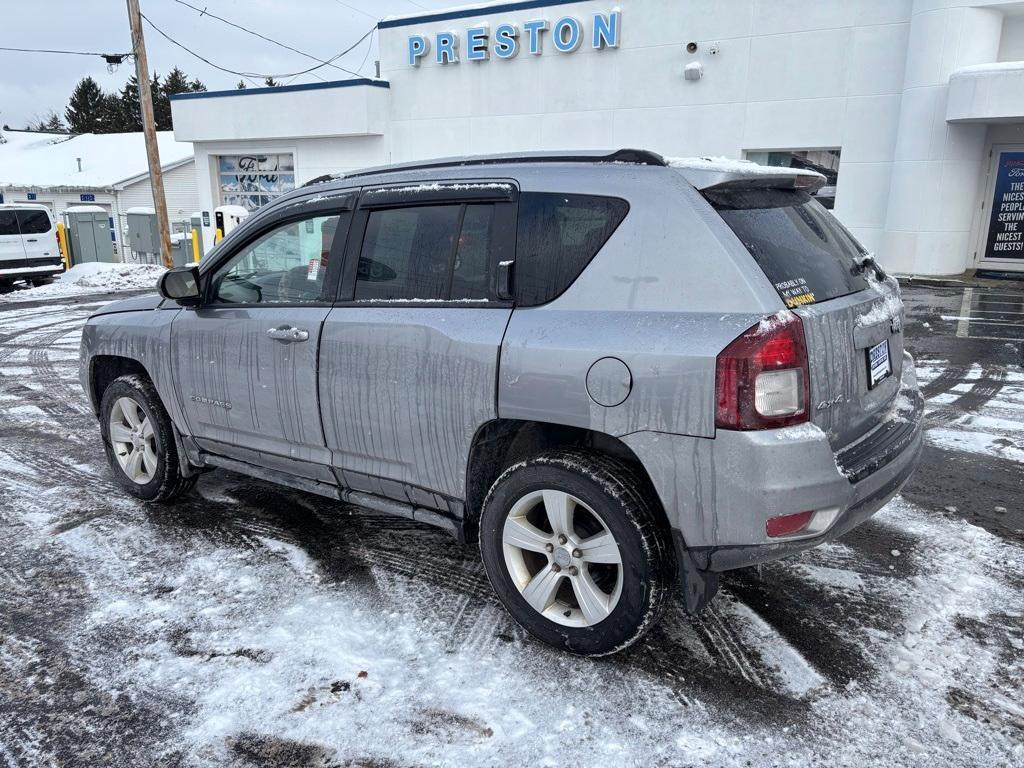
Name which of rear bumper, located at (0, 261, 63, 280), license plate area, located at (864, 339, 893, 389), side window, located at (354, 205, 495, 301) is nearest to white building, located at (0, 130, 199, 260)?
rear bumper, located at (0, 261, 63, 280)

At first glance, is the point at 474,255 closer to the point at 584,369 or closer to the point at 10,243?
the point at 584,369

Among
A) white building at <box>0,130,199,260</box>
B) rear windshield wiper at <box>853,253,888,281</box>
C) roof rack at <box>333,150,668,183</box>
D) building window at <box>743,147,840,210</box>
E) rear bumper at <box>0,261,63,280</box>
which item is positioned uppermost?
white building at <box>0,130,199,260</box>

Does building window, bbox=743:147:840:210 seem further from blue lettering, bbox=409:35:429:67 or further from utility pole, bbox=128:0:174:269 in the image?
utility pole, bbox=128:0:174:269

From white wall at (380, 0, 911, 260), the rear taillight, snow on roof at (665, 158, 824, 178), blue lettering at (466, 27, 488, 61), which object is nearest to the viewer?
the rear taillight

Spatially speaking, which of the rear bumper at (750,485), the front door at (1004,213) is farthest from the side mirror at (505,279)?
the front door at (1004,213)

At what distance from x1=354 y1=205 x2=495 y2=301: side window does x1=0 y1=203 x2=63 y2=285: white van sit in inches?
684

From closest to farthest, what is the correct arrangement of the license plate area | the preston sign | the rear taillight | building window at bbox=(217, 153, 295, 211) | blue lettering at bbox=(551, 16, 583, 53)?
1. the rear taillight
2. the license plate area
3. the preston sign
4. blue lettering at bbox=(551, 16, 583, 53)
5. building window at bbox=(217, 153, 295, 211)

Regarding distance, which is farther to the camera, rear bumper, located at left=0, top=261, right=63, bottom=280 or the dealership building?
rear bumper, located at left=0, top=261, right=63, bottom=280

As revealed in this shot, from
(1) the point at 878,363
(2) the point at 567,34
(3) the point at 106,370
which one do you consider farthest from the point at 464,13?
Result: (1) the point at 878,363

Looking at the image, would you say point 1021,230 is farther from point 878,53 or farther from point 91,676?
point 91,676

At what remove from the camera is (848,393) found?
279 cm

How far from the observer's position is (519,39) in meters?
18.2

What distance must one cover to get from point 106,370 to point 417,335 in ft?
9.24

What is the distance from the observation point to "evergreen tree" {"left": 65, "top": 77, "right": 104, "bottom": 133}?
63438mm
